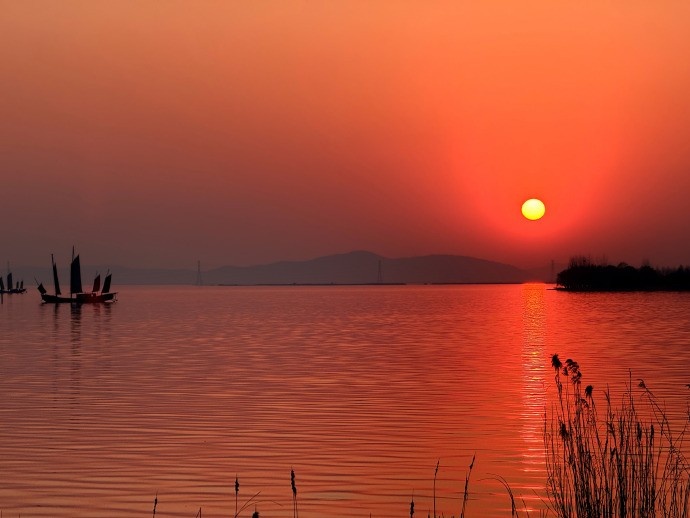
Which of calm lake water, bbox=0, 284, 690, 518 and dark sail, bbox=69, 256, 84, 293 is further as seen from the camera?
dark sail, bbox=69, 256, 84, 293

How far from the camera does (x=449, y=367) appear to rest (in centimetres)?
4062

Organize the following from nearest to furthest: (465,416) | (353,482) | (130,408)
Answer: (353,482), (465,416), (130,408)

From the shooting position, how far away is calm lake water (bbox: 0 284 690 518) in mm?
16828

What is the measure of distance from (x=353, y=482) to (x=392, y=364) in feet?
81.8

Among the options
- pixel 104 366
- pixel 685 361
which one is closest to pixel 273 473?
pixel 104 366

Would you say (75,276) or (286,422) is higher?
(75,276)

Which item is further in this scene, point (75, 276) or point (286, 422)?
point (75, 276)

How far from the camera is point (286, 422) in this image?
81.7ft

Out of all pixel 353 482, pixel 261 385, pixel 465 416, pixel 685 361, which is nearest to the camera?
pixel 353 482

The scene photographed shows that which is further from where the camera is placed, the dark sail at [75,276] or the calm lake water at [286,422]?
the dark sail at [75,276]

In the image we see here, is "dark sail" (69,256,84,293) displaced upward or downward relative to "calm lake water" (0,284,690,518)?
upward

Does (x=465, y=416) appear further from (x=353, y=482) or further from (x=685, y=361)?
(x=685, y=361)

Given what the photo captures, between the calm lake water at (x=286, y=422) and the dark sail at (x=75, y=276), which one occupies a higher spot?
the dark sail at (x=75, y=276)

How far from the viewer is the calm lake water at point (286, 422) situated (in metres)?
16.8
